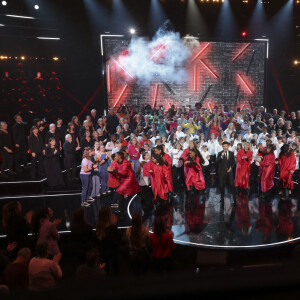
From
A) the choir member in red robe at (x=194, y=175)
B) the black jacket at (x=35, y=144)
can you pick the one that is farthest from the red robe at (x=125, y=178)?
the black jacket at (x=35, y=144)

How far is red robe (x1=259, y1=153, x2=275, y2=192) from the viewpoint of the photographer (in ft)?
30.2

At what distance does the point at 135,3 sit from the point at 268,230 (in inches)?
421

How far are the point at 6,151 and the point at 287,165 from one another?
26.4 feet

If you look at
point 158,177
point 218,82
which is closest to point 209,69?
point 218,82

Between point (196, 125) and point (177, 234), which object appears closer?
point (177, 234)

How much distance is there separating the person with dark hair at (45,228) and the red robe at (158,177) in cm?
373

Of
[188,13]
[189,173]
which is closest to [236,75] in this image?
[188,13]

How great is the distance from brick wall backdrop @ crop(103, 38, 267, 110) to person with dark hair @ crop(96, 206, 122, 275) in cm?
1049

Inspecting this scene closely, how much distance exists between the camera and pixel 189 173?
31.9 ft

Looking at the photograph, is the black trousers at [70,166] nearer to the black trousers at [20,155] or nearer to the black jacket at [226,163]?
the black trousers at [20,155]

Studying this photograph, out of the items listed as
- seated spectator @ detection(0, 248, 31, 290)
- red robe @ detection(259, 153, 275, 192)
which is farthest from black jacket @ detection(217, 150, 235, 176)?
seated spectator @ detection(0, 248, 31, 290)

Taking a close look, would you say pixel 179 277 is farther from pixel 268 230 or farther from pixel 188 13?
pixel 188 13

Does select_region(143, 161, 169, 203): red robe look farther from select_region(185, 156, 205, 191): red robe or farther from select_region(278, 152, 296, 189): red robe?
select_region(278, 152, 296, 189): red robe

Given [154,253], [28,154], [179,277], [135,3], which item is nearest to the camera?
[179,277]
